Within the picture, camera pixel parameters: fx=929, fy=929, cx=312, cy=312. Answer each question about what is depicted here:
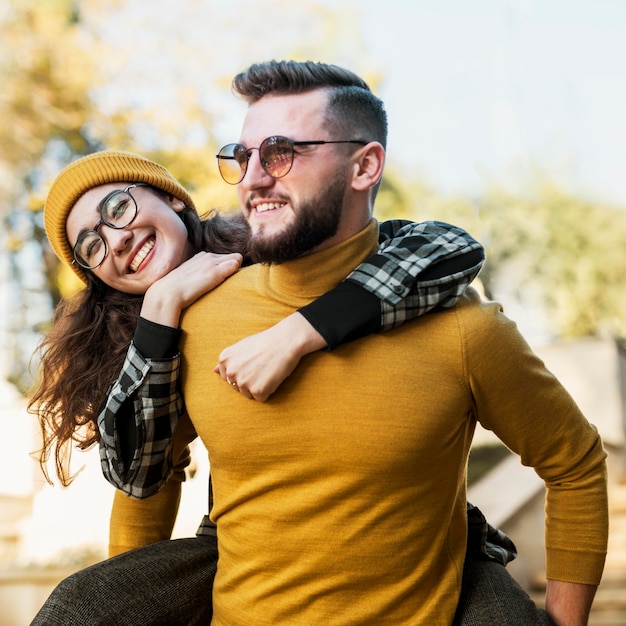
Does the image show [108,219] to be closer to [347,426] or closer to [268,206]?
[268,206]

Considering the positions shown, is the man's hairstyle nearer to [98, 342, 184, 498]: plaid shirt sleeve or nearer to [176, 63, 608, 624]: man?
[176, 63, 608, 624]: man

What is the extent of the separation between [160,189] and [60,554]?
202 inches

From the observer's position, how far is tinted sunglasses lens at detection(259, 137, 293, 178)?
192cm

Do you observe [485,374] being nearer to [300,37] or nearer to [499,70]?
[300,37]

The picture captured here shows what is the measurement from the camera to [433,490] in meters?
1.91

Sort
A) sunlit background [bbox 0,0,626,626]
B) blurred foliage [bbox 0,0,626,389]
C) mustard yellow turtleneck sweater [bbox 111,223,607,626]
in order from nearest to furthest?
mustard yellow turtleneck sweater [bbox 111,223,607,626] → sunlit background [bbox 0,0,626,626] → blurred foliage [bbox 0,0,626,389]

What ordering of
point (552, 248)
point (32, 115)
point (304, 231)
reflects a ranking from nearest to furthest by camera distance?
point (304, 231) → point (32, 115) → point (552, 248)

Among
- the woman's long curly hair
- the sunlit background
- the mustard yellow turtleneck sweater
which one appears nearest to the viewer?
the mustard yellow turtleneck sweater

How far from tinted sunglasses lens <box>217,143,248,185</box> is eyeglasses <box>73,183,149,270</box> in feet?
1.07

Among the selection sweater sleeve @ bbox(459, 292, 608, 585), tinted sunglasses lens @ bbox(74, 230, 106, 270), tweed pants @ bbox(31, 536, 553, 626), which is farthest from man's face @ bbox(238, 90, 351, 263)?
tweed pants @ bbox(31, 536, 553, 626)

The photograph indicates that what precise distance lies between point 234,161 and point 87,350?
646mm

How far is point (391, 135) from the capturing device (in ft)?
39.0

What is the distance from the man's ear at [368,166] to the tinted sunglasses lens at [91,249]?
671 mm

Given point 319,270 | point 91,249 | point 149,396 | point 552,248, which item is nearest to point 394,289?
point 319,270
